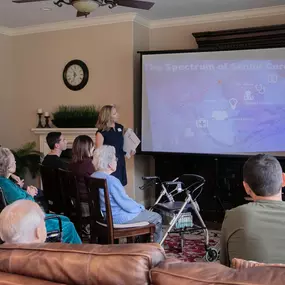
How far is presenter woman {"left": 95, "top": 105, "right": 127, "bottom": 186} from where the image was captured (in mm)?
5754

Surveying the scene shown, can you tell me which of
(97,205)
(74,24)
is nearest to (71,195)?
(97,205)

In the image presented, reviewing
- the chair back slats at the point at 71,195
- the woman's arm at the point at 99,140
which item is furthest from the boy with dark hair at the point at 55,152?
the woman's arm at the point at 99,140

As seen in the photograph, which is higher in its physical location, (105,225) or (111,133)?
(111,133)

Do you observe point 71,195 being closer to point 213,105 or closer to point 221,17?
point 213,105

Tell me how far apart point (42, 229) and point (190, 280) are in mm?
973

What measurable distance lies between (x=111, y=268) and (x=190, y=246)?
352 centimetres

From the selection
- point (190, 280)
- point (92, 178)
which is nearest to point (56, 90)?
point (92, 178)

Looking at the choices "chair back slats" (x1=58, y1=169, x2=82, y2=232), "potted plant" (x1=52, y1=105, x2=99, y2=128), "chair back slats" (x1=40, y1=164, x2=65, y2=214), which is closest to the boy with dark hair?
"chair back slats" (x1=40, y1=164, x2=65, y2=214)

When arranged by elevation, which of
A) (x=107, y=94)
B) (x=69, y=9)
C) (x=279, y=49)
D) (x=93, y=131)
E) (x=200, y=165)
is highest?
(x=69, y=9)

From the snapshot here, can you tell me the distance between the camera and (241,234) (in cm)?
209

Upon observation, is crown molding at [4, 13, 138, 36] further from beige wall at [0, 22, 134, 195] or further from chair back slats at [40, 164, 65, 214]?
chair back slats at [40, 164, 65, 214]

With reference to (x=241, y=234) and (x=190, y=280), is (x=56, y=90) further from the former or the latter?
(x=190, y=280)

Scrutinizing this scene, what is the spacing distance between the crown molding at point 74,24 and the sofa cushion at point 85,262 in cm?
518

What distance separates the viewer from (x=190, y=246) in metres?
4.88
